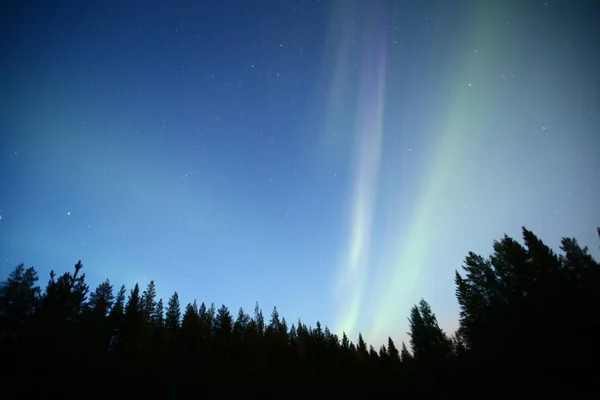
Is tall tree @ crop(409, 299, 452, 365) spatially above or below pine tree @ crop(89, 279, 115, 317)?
below

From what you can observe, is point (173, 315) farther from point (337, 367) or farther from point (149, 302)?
point (337, 367)

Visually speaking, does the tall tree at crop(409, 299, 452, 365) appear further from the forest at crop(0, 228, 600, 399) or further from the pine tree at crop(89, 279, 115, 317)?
the pine tree at crop(89, 279, 115, 317)

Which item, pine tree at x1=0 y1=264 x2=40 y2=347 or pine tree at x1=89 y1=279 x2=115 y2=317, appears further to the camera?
pine tree at x1=89 y1=279 x2=115 y2=317

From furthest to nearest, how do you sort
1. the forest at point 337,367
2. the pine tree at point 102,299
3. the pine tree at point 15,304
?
1. the pine tree at point 102,299
2. the pine tree at point 15,304
3. the forest at point 337,367

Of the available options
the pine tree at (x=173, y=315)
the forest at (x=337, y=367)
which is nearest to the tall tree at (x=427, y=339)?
the forest at (x=337, y=367)

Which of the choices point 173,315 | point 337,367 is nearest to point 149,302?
point 173,315

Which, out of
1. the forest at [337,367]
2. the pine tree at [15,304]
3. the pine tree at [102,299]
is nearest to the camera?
the forest at [337,367]

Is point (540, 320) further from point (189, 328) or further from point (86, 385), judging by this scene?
point (189, 328)

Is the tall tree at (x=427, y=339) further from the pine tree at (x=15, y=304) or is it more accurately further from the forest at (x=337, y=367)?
the pine tree at (x=15, y=304)

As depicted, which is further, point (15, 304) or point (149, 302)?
point (149, 302)

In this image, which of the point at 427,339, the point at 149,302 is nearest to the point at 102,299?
the point at 149,302

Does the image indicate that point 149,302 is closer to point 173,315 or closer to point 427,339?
point 173,315

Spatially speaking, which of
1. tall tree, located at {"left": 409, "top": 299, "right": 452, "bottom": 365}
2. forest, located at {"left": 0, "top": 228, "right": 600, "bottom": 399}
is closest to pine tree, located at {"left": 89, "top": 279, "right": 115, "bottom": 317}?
forest, located at {"left": 0, "top": 228, "right": 600, "bottom": 399}

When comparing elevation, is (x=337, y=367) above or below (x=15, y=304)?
below
